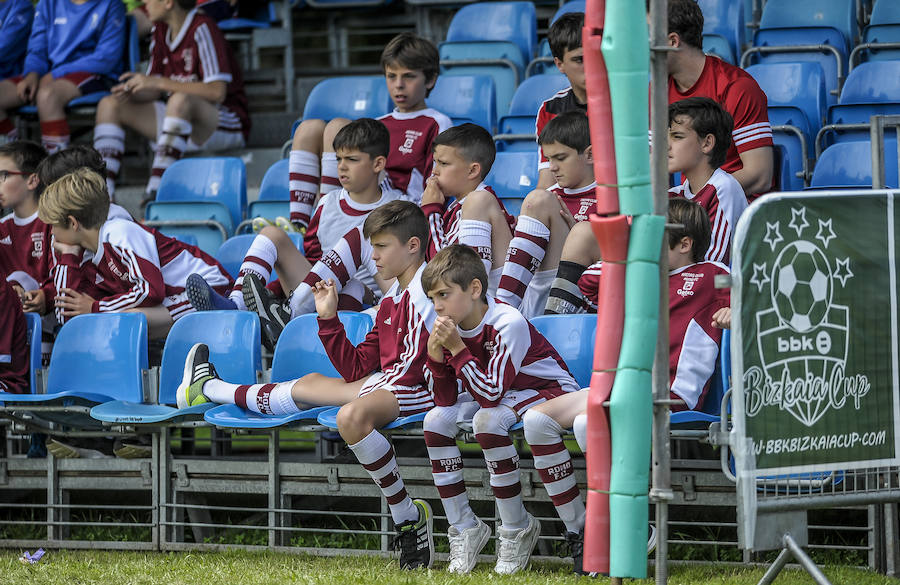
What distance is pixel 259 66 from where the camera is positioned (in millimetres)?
9812

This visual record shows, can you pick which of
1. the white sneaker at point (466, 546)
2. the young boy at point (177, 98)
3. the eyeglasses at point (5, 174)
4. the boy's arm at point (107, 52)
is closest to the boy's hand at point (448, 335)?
the white sneaker at point (466, 546)

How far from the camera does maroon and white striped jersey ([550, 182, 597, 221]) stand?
5.34 meters

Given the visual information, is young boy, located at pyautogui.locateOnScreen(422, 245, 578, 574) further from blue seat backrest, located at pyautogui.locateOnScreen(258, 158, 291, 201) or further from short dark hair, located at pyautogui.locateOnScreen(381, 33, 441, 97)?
blue seat backrest, located at pyautogui.locateOnScreen(258, 158, 291, 201)

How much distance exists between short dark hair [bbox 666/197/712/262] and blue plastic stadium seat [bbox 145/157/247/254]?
3167mm

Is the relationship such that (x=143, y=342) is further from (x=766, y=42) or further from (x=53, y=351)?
(x=766, y=42)

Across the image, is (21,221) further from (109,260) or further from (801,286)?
(801,286)

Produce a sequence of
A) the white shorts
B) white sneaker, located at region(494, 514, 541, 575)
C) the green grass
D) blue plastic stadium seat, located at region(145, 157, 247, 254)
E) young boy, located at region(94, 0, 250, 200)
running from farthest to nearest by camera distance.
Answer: the white shorts, young boy, located at region(94, 0, 250, 200), blue plastic stadium seat, located at region(145, 157, 247, 254), white sneaker, located at region(494, 514, 541, 575), the green grass

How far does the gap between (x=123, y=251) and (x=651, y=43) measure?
10.9ft

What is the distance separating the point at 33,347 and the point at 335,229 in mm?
1464

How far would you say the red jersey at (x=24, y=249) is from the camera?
6.37m

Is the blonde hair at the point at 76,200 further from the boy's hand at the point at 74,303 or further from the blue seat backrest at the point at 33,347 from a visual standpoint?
the blue seat backrest at the point at 33,347

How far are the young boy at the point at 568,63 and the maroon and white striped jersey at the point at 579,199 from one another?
0.20 meters

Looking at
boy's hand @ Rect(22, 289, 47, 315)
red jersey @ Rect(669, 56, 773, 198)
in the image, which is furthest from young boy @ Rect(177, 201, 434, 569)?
red jersey @ Rect(669, 56, 773, 198)

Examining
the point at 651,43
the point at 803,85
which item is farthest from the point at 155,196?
the point at 651,43
